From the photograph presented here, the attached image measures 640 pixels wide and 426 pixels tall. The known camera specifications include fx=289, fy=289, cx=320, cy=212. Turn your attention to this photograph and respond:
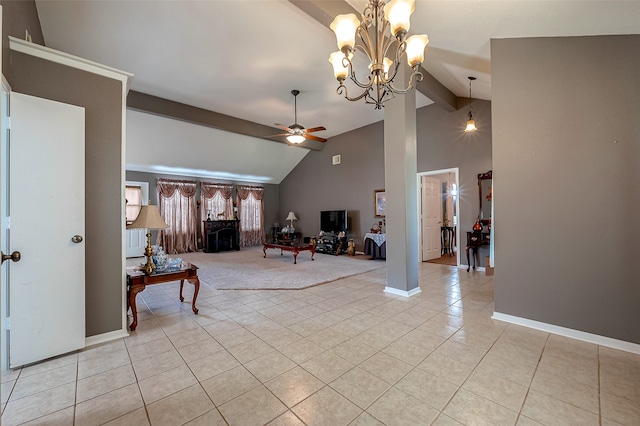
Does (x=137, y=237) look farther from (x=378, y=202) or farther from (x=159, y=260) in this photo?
(x=378, y=202)

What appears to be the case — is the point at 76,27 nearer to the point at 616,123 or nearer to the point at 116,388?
the point at 116,388

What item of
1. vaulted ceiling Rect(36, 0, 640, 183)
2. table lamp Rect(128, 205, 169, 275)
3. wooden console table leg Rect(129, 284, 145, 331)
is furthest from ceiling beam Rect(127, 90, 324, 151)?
wooden console table leg Rect(129, 284, 145, 331)

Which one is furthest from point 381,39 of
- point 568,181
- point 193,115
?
point 193,115

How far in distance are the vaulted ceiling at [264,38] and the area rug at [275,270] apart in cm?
320

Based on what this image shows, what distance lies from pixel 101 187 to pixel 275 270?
3.35m

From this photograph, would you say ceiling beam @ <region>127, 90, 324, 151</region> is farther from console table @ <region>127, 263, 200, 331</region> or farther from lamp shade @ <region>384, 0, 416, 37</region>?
lamp shade @ <region>384, 0, 416, 37</region>

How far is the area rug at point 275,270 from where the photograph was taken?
14.4 ft

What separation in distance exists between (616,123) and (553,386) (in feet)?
7.13

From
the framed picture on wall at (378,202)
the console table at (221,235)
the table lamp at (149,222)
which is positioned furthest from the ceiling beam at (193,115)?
the table lamp at (149,222)

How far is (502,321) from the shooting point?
2.91 m

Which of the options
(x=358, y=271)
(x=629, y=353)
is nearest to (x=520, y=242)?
(x=629, y=353)

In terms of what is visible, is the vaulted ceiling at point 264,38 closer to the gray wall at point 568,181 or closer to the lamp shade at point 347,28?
the gray wall at point 568,181

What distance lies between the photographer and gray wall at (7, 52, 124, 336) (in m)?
2.41

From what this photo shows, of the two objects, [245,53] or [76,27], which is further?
[245,53]
